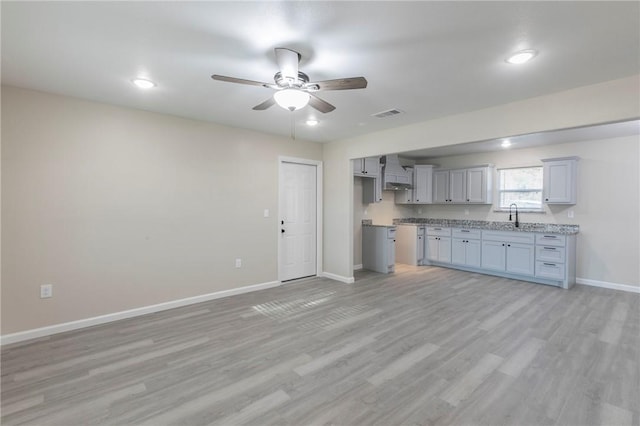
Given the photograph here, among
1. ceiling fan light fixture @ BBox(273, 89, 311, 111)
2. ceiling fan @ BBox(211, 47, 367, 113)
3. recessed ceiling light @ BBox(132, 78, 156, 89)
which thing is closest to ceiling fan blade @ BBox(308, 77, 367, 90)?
ceiling fan @ BBox(211, 47, 367, 113)

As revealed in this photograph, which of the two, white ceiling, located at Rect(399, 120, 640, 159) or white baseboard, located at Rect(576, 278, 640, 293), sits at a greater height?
white ceiling, located at Rect(399, 120, 640, 159)

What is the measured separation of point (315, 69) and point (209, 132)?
2.25m

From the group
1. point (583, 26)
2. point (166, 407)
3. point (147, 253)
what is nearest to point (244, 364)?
point (166, 407)

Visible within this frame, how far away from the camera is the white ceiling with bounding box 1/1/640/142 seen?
5.82 feet

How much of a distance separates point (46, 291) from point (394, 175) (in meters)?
5.82

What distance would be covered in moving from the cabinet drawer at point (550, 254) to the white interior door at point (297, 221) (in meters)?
3.90

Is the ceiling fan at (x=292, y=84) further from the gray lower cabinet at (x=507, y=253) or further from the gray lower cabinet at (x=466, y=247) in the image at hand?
the gray lower cabinet at (x=466, y=247)

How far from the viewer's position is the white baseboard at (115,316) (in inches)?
116

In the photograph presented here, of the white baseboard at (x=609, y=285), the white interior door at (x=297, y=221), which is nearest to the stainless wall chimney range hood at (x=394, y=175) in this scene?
the white interior door at (x=297, y=221)

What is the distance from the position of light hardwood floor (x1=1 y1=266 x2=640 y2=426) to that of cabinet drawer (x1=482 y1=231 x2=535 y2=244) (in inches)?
54.6

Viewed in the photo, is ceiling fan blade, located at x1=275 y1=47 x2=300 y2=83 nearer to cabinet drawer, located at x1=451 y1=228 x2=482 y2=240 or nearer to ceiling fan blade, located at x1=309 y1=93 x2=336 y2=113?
ceiling fan blade, located at x1=309 y1=93 x2=336 y2=113

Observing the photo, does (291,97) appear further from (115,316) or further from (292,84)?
(115,316)

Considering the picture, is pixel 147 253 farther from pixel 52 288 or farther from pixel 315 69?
pixel 315 69

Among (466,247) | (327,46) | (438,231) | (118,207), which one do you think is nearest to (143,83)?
(118,207)
